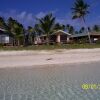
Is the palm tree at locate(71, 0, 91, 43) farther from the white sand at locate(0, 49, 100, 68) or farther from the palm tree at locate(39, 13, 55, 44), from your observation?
the white sand at locate(0, 49, 100, 68)

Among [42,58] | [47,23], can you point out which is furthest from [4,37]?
Result: [42,58]

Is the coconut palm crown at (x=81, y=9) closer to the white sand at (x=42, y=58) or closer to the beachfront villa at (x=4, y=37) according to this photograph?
the beachfront villa at (x=4, y=37)

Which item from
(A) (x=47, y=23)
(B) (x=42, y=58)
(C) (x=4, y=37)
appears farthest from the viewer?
(C) (x=4, y=37)

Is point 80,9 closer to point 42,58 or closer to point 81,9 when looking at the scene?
point 81,9

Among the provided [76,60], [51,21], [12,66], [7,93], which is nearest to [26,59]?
[12,66]

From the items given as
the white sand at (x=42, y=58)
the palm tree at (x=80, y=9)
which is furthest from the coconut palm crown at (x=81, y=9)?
the white sand at (x=42, y=58)

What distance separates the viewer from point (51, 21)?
3791 cm

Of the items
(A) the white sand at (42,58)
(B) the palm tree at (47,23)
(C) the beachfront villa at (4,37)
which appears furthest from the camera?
(C) the beachfront villa at (4,37)

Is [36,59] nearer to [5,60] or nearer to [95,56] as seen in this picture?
[5,60]

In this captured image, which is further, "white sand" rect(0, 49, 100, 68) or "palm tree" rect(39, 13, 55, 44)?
"palm tree" rect(39, 13, 55, 44)

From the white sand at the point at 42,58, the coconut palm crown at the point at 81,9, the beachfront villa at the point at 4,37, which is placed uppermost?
the coconut palm crown at the point at 81,9

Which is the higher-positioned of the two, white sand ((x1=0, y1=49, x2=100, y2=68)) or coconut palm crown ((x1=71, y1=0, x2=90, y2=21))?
coconut palm crown ((x1=71, y1=0, x2=90, y2=21))

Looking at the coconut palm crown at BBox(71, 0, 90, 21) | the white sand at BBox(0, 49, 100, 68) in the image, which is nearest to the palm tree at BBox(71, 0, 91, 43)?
the coconut palm crown at BBox(71, 0, 90, 21)

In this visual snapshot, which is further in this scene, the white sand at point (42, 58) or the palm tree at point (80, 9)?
the palm tree at point (80, 9)
